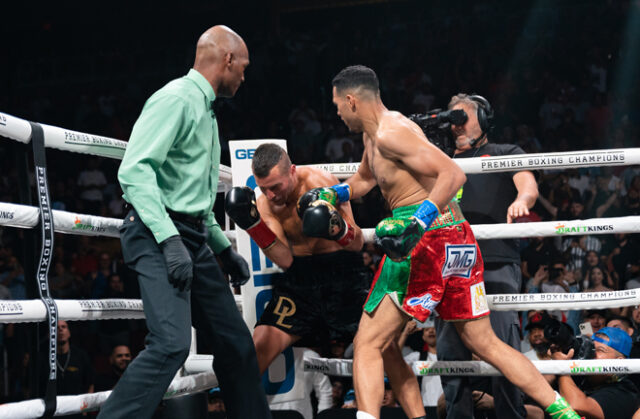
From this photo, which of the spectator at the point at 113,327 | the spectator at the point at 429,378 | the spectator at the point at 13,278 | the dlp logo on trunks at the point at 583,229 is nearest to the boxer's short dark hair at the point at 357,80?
the dlp logo on trunks at the point at 583,229

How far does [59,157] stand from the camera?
925 centimetres

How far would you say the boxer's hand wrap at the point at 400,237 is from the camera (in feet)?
7.10

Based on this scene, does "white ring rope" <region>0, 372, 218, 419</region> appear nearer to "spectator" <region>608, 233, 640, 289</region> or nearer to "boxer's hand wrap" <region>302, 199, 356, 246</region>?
"boxer's hand wrap" <region>302, 199, 356, 246</region>

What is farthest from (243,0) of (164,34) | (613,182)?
(613,182)

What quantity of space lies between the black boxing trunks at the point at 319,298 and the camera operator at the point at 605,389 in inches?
33.2

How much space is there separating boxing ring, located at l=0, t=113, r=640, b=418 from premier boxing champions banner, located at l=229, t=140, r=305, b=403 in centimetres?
7

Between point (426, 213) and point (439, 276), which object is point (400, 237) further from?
point (439, 276)

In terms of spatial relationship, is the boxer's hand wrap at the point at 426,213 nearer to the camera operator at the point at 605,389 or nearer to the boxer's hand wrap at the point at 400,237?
the boxer's hand wrap at the point at 400,237

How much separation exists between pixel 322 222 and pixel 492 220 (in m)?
0.95

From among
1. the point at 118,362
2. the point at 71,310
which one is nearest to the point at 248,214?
the point at 71,310

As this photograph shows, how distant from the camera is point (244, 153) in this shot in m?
3.03

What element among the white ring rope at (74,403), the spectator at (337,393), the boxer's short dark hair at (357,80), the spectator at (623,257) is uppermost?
the boxer's short dark hair at (357,80)

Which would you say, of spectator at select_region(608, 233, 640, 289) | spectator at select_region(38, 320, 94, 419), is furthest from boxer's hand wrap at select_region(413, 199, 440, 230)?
spectator at select_region(608, 233, 640, 289)

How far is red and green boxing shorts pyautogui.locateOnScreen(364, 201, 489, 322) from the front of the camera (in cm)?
238
